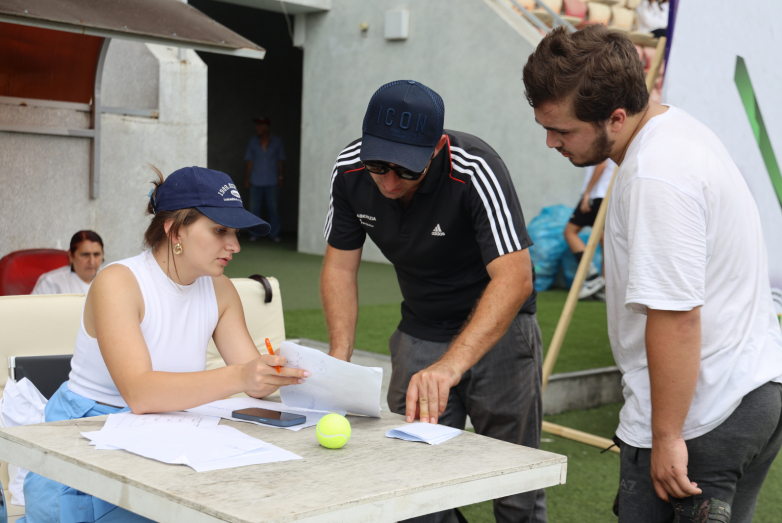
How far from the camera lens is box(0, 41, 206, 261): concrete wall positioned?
508cm

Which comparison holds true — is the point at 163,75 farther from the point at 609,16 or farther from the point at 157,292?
the point at 609,16

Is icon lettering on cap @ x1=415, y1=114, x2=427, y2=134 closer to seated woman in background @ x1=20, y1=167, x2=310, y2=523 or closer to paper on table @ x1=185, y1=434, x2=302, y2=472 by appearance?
seated woman in background @ x1=20, y1=167, x2=310, y2=523

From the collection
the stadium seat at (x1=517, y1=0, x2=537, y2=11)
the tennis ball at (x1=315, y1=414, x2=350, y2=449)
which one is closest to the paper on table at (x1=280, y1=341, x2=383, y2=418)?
the tennis ball at (x1=315, y1=414, x2=350, y2=449)

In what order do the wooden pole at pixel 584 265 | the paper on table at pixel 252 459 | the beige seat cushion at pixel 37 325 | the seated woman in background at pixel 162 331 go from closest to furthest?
the paper on table at pixel 252 459 → the seated woman in background at pixel 162 331 → the beige seat cushion at pixel 37 325 → the wooden pole at pixel 584 265

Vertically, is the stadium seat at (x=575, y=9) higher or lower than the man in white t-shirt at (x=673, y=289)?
higher

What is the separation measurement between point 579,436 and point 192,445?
293cm

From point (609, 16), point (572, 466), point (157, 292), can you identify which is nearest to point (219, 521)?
point (157, 292)

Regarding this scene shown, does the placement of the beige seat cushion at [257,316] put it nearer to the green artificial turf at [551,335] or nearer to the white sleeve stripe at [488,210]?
the green artificial turf at [551,335]

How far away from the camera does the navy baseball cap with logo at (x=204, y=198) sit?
1.97 m

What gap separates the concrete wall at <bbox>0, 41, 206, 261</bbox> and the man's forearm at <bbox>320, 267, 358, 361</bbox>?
3.33 metres

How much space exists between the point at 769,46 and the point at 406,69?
23.6 ft

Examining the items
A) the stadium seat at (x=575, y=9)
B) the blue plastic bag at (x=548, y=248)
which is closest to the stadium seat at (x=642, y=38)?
the stadium seat at (x=575, y=9)

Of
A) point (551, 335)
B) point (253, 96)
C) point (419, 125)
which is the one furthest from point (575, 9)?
point (419, 125)

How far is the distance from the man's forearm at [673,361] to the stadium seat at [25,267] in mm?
3697
